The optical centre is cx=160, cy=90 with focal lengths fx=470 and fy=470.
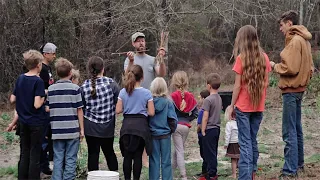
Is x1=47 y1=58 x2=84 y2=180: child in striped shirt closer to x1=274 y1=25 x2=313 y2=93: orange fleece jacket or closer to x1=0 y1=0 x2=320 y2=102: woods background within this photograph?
x1=274 y1=25 x2=313 y2=93: orange fleece jacket

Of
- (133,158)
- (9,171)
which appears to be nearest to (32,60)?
(133,158)

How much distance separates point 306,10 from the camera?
20922 millimetres

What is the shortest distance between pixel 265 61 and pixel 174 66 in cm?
1879

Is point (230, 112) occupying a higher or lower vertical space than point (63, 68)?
lower

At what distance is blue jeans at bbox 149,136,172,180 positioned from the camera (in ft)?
18.7

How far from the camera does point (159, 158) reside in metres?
5.74

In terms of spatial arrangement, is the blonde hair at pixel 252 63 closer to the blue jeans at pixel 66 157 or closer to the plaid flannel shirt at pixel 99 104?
the plaid flannel shirt at pixel 99 104

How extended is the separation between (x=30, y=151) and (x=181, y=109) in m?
1.91

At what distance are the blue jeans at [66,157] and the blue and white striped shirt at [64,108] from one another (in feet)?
0.40

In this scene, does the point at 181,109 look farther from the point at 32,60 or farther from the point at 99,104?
the point at 32,60

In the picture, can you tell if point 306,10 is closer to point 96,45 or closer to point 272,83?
point 272,83

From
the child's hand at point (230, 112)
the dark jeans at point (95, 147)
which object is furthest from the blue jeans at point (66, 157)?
the child's hand at point (230, 112)

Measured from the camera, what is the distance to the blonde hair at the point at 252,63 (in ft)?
17.1

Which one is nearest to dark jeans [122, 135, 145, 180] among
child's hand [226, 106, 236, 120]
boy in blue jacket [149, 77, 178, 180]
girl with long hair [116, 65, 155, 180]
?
girl with long hair [116, 65, 155, 180]
